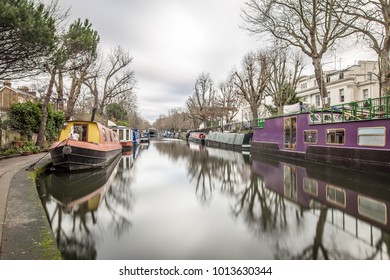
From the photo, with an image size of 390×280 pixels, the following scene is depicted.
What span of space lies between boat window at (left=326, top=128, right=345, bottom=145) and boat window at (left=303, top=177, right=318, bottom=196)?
11.8 ft

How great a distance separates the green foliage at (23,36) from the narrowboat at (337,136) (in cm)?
1139

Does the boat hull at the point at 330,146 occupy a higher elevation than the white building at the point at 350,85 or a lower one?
lower

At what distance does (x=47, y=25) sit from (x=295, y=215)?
28.2ft

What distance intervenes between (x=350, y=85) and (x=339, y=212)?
35.3 m

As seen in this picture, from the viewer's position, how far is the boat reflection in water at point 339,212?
388 cm

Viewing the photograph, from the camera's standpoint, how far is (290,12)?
16016mm

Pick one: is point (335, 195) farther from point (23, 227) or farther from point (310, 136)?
point (310, 136)

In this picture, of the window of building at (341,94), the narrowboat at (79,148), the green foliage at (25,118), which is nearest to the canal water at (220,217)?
the narrowboat at (79,148)

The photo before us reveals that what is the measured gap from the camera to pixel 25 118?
54.0 feet

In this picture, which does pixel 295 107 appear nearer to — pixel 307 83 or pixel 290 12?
pixel 290 12

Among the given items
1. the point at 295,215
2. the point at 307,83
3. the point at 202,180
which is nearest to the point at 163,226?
the point at 295,215

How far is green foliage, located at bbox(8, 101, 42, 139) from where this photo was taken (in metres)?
16.0

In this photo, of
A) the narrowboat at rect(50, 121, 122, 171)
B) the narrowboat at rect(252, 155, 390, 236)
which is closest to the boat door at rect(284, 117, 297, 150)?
the narrowboat at rect(252, 155, 390, 236)

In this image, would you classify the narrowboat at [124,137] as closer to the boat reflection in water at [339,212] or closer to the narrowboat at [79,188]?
the narrowboat at [79,188]
